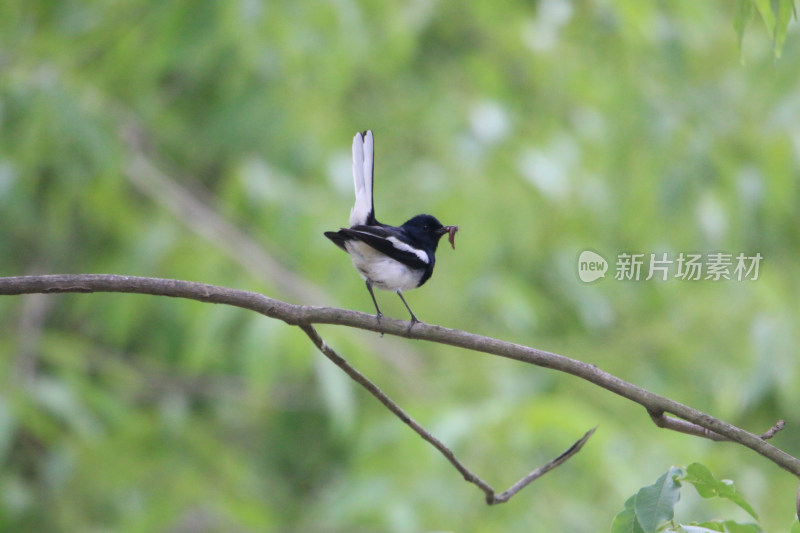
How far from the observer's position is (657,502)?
1.49m

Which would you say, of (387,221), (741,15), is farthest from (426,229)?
(387,221)

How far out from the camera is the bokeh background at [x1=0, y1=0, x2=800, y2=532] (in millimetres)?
4051

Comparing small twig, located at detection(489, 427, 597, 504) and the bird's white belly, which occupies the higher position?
the bird's white belly

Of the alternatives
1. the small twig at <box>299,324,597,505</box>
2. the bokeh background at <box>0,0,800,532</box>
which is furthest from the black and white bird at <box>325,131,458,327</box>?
the bokeh background at <box>0,0,800,532</box>

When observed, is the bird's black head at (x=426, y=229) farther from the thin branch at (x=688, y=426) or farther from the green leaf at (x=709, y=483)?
the green leaf at (x=709, y=483)

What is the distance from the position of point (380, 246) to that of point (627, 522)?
1188 millimetres

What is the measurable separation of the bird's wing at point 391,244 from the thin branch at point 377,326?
73cm

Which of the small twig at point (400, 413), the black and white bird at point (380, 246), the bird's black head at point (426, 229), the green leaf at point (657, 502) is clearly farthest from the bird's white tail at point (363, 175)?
the green leaf at point (657, 502)

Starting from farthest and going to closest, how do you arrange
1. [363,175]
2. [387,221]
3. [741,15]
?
[387,221] → [363,175] → [741,15]

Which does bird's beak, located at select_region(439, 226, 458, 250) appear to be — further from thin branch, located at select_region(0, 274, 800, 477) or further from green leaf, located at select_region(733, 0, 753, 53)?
green leaf, located at select_region(733, 0, 753, 53)

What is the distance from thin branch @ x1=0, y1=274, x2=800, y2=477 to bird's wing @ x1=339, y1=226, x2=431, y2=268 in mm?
731

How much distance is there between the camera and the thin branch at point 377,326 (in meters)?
1.52

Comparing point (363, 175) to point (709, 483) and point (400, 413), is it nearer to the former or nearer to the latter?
point (400, 413)

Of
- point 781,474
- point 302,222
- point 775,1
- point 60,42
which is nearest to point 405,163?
point 302,222
